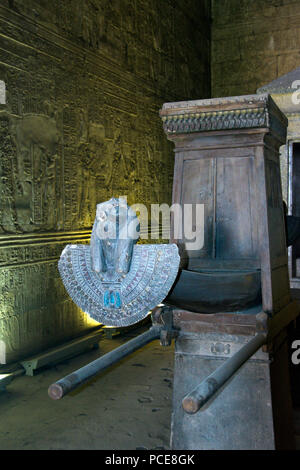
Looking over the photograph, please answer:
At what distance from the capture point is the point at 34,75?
5.87 metres

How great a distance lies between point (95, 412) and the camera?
14.5ft

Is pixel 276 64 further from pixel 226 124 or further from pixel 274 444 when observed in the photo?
pixel 274 444

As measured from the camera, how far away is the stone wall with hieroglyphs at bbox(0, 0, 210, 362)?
5492 mm

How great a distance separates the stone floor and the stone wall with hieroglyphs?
715 millimetres

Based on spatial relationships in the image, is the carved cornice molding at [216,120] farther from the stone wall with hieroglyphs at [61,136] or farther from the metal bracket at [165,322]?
the stone wall with hieroglyphs at [61,136]

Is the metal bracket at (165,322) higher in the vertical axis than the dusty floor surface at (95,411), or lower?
higher

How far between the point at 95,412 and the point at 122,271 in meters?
2.49

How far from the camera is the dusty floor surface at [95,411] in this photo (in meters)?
3.81

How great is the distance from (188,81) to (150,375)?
296 inches
